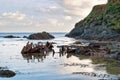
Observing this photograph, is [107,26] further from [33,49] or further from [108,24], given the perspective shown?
[33,49]

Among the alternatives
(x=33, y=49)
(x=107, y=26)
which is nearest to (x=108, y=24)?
(x=107, y=26)

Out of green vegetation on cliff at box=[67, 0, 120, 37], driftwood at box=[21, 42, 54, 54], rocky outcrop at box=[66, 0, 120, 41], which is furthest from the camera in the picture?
green vegetation on cliff at box=[67, 0, 120, 37]

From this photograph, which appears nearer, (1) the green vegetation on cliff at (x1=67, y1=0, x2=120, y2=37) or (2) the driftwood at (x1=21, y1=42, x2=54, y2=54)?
(2) the driftwood at (x1=21, y1=42, x2=54, y2=54)

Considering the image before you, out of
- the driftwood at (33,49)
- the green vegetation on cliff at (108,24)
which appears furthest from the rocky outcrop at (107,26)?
the driftwood at (33,49)

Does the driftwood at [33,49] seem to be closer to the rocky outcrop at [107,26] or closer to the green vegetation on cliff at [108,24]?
the rocky outcrop at [107,26]

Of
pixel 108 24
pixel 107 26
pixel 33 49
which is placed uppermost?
pixel 108 24

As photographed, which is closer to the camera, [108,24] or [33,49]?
[33,49]

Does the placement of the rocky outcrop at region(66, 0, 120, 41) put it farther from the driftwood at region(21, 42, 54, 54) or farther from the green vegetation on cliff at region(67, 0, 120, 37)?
the driftwood at region(21, 42, 54, 54)

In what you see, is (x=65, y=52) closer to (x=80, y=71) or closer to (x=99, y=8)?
(x=80, y=71)

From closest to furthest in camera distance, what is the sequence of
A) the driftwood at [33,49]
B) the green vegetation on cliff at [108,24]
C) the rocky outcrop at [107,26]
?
the driftwood at [33,49] < the rocky outcrop at [107,26] < the green vegetation on cliff at [108,24]

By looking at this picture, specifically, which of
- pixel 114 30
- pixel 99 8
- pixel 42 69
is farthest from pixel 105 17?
pixel 42 69

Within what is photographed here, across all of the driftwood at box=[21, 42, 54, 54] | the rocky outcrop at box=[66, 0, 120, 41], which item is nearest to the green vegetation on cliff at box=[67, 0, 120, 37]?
the rocky outcrop at box=[66, 0, 120, 41]

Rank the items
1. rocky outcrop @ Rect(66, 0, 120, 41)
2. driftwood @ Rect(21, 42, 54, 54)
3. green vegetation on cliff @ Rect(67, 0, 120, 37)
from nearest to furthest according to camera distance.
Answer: driftwood @ Rect(21, 42, 54, 54)
rocky outcrop @ Rect(66, 0, 120, 41)
green vegetation on cliff @ Rect(67, 0, 120, 37)

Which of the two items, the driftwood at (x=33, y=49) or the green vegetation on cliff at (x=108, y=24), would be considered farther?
the green vegetation on cliff at (x=108, y=24)
